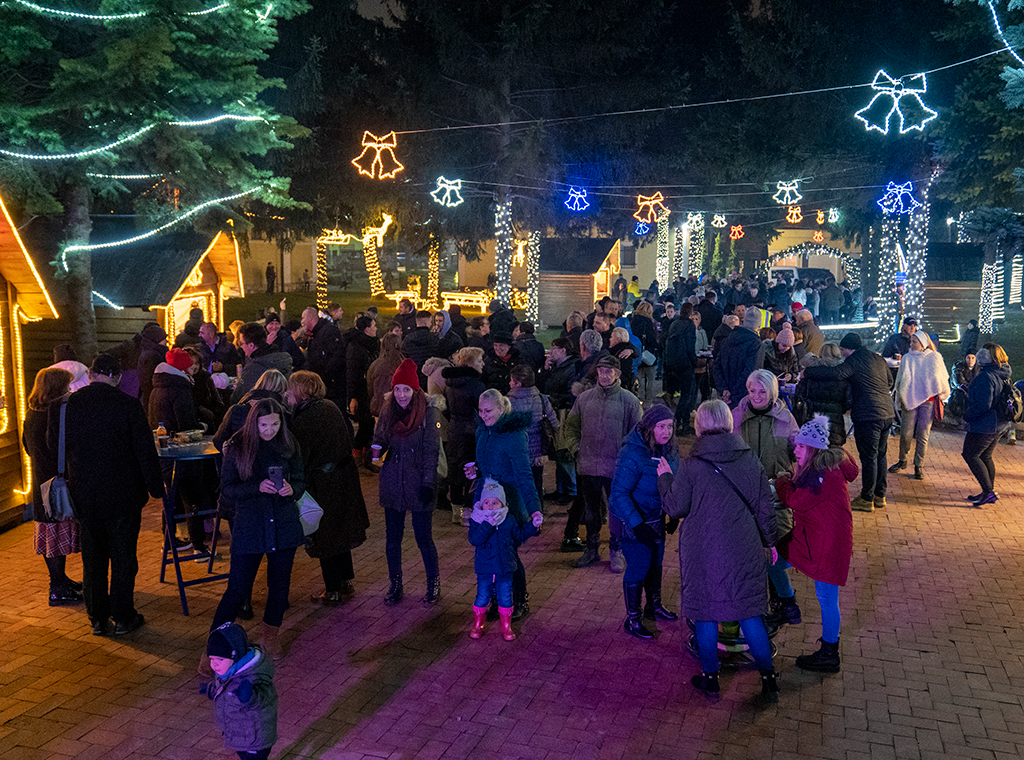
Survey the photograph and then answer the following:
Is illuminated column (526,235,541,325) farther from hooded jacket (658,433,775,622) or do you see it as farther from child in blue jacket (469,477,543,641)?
hooded jacket (658,433,775,622)

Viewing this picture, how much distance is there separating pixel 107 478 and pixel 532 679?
3200 millimetres

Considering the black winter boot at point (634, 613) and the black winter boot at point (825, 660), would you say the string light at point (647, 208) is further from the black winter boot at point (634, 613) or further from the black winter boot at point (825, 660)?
the black winter boot at point (825, 660)

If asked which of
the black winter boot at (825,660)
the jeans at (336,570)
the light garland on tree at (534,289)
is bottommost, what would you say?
the black winter boot at (825,660)

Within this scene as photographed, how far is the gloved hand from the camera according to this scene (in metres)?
6.03

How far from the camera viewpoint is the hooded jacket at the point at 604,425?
7.13m

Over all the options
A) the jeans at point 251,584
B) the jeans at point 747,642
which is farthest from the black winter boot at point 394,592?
the jeans at point 747,642

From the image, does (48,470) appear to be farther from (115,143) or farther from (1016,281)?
(1016,281)

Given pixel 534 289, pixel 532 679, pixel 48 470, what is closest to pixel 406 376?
pixel 532 679

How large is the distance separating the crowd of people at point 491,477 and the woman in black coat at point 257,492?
0.01 m

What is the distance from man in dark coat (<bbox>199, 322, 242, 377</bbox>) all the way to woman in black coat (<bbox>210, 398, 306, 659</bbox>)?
577cm

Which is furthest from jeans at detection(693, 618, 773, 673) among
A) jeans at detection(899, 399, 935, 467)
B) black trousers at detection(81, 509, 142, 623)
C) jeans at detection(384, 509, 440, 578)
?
jeans at detection(899, 399, 935, 467)

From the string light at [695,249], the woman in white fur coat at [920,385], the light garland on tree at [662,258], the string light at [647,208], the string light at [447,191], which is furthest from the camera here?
the string light at [695,249]

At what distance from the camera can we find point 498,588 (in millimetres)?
6238

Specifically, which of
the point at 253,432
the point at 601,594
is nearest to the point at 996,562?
the point at 601,594
